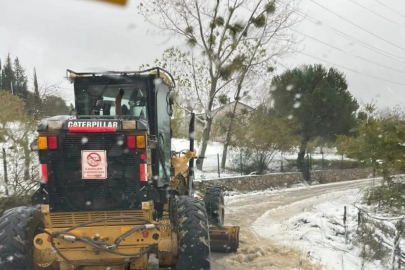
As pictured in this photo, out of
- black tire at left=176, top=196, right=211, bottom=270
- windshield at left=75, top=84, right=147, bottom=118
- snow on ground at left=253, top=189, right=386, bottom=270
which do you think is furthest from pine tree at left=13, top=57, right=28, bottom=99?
black tire at left=176, top=196, right=211, bottom=270

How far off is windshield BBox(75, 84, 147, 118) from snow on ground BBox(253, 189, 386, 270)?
4.08 m

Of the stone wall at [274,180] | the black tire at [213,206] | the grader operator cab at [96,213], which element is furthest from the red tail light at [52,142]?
the stone wall at [274,180]

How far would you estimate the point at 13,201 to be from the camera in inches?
389

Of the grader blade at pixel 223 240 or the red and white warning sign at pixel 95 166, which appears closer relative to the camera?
the red and white warning sign at pixel 95 166

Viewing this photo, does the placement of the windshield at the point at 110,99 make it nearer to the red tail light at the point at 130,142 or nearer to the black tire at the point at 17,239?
the red tail light at the point at 130,142

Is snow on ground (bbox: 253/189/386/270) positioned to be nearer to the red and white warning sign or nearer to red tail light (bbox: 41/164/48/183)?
the red and white warning sign

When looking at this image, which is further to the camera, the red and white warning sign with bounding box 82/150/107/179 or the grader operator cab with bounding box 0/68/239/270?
the red and white warning sign with bounding box 82/150/107/179

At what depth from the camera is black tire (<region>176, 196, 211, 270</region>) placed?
538cm

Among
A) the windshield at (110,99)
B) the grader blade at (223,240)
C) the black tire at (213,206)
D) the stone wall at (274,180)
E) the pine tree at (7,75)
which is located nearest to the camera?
the windshield at (110,99)

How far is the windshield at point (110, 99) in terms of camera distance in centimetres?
628

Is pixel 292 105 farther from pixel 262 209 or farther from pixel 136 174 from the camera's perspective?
pixel 136 174

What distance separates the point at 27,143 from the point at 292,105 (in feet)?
84.5

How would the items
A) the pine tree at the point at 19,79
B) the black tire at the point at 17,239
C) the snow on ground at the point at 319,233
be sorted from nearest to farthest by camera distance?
the black tire at the point at 17,239, the snow on ground at the point at 319,233, the pine tree at the point at 19,79

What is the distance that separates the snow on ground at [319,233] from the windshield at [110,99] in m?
4.08
